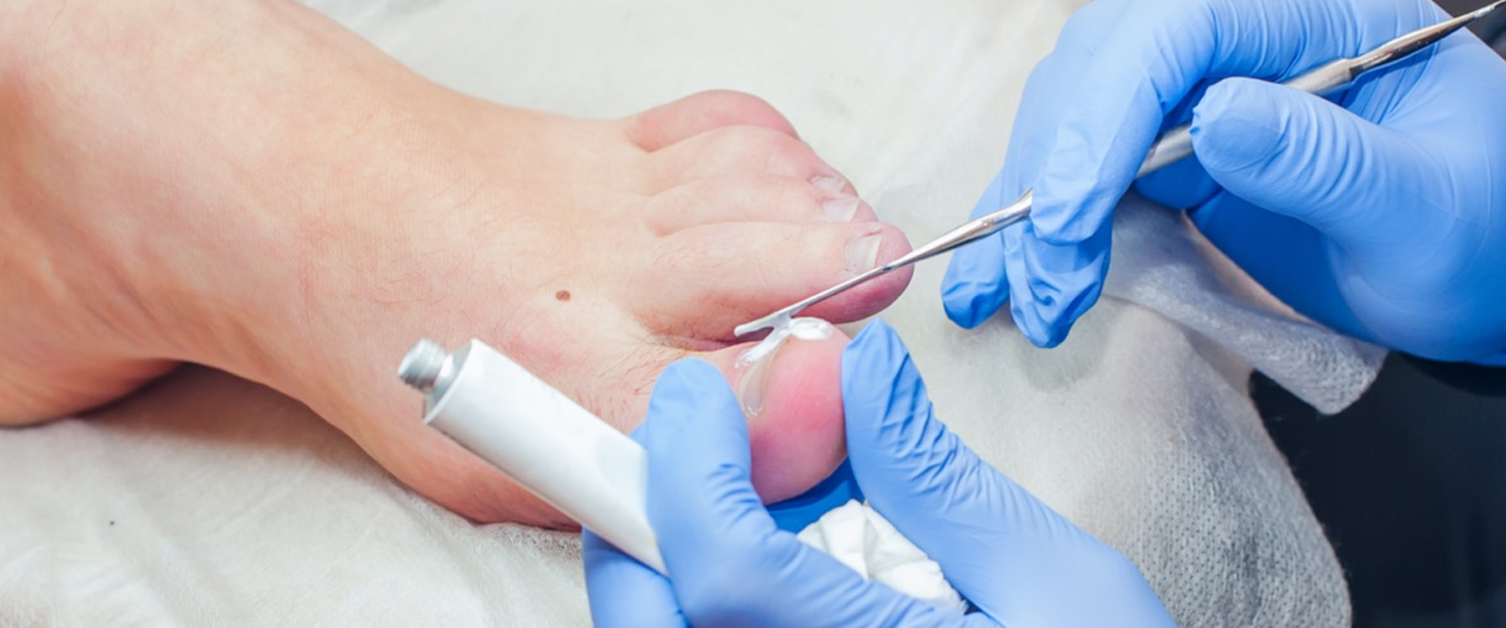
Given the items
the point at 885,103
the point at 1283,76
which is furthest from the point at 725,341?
the point at 1283,76

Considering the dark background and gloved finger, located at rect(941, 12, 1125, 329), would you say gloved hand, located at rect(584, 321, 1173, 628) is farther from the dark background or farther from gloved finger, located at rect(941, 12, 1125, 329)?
the dark background

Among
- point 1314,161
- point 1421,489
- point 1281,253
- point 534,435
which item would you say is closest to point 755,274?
point 534,435

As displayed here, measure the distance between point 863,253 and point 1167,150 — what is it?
28cm

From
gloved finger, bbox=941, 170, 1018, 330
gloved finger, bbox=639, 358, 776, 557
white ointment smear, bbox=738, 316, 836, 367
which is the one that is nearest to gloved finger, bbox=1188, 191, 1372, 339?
gloved finger, bbox=941, 170, 1018, 330

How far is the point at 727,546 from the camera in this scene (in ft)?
2.38

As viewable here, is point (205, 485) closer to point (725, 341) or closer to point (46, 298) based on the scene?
point (46, 298)

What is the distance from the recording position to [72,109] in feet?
3.37

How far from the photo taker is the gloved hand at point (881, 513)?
733 mm

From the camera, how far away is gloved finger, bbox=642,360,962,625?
727mm

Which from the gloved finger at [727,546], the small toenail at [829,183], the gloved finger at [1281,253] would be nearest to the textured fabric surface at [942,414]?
the gloved finger at [1281,253]

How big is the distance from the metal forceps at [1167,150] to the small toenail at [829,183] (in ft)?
0.50

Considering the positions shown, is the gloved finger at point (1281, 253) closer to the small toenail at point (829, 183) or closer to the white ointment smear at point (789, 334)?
the small toenail at point (829, 183)

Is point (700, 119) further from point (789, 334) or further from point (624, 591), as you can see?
point (624, 591)

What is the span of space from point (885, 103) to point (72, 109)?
31.3 inches
